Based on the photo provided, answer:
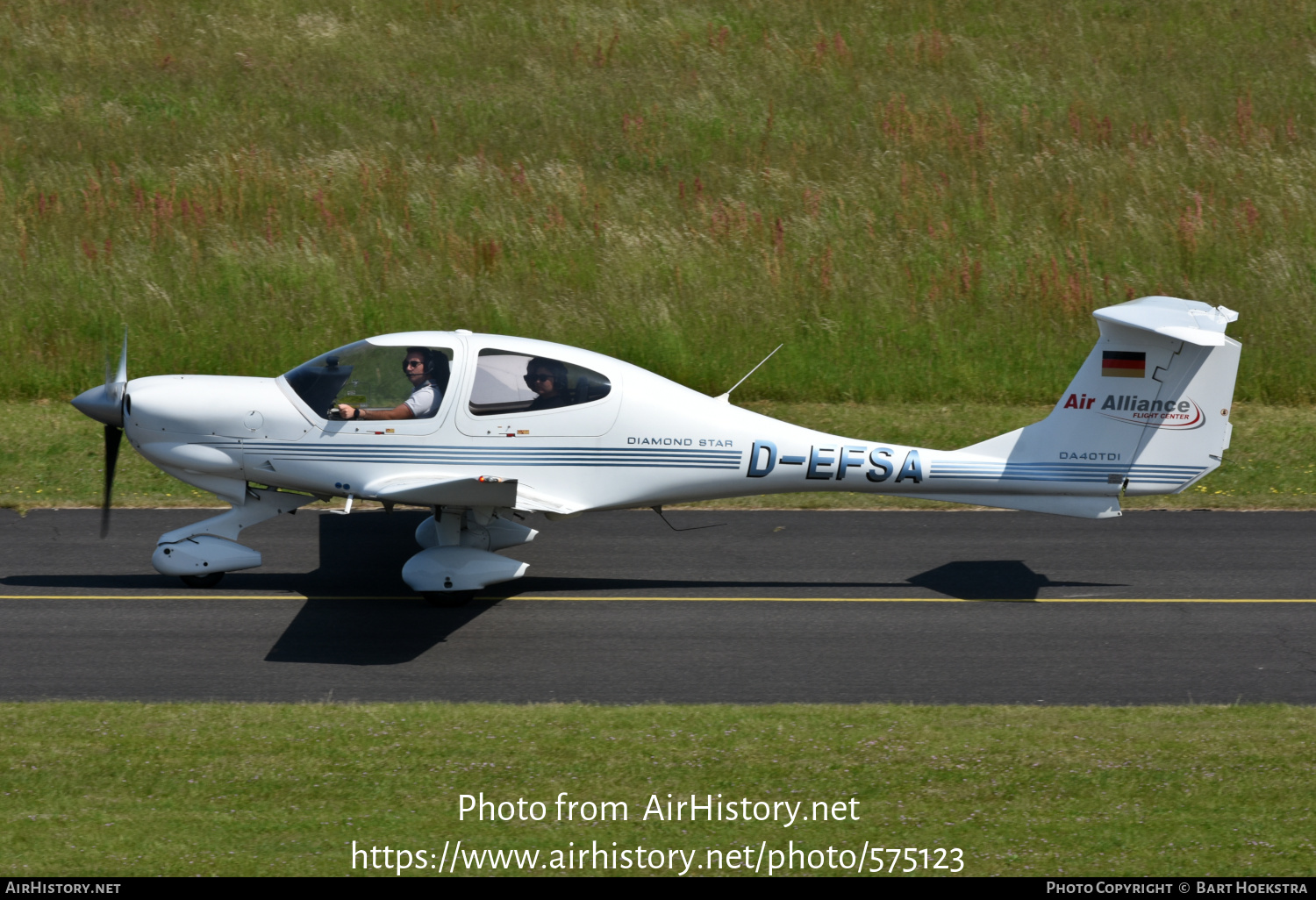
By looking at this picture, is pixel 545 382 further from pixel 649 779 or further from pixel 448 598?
pixel 649 779

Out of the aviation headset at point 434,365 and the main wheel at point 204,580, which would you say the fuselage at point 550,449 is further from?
the main wheel at point 204,580

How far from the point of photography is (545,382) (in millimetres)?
11078

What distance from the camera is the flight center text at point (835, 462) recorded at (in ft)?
36.8

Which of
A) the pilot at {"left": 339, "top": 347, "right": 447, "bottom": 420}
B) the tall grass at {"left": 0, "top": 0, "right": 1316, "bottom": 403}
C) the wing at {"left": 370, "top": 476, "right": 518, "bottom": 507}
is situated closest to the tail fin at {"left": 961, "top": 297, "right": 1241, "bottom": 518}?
the wing at {"left": 370, "top": 476, "right": 518, "bottom": 507}

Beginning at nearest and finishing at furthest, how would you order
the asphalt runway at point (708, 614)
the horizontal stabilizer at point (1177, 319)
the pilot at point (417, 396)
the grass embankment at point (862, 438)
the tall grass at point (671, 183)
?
the asphalt runway at point (708, 614) < the horizontal stabilizer at point (1177, 319) < the pilot at point (417, 396) < the grass embankment at point (862, 438) < the tall grass at point (671, 183)

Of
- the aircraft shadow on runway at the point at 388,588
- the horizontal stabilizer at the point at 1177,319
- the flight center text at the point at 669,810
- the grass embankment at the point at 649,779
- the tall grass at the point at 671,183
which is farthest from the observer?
the tall grass at the point at 671,183

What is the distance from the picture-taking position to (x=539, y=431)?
11.1 m

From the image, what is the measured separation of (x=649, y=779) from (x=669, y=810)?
39 cm

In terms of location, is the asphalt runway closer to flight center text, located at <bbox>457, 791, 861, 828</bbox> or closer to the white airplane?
the white airplane

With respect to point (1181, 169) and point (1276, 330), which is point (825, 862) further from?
point (1181, 169)

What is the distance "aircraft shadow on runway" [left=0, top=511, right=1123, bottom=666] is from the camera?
1038 cm

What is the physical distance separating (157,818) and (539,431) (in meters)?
4.91

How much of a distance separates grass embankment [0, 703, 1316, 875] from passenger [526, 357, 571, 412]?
10.2 feet

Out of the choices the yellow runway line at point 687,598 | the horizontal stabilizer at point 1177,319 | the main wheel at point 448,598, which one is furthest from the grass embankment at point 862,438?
the main wheel at point 448,598
